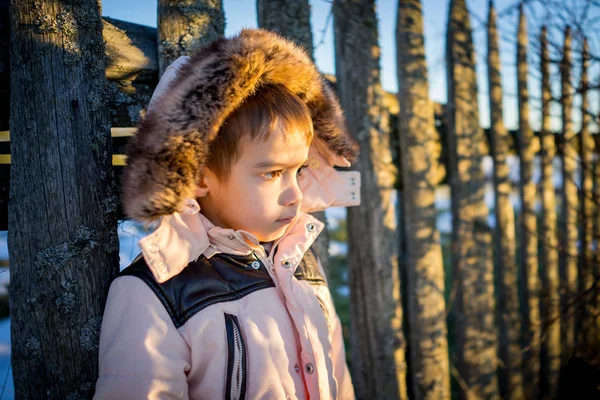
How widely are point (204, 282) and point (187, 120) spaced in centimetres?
54

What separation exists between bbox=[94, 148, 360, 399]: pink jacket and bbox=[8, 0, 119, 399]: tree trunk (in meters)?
0.23

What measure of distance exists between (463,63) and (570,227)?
5.92 feet

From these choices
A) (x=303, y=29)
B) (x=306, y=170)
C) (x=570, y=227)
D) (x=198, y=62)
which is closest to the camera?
(x=198, y=62)

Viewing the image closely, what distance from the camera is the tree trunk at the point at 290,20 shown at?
2.10 m

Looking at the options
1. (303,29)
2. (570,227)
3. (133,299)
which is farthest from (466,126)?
(133,299)

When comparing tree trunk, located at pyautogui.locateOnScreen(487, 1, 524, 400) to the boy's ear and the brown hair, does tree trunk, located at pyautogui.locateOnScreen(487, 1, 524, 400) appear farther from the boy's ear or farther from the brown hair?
the boy's ear

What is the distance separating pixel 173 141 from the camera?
4.23 feet

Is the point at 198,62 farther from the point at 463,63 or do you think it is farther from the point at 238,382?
the point at 463,63

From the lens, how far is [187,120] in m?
1.30

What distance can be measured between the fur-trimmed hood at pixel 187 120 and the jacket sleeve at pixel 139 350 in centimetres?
26

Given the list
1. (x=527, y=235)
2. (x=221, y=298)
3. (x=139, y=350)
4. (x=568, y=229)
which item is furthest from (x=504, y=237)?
(x=139, y=350)

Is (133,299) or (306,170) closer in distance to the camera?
(133,299)

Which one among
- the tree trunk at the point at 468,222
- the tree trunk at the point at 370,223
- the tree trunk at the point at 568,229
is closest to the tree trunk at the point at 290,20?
the tree trunk at the point at 370,223

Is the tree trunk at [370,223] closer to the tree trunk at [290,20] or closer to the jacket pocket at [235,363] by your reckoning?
the tree trunk at [290,20]
